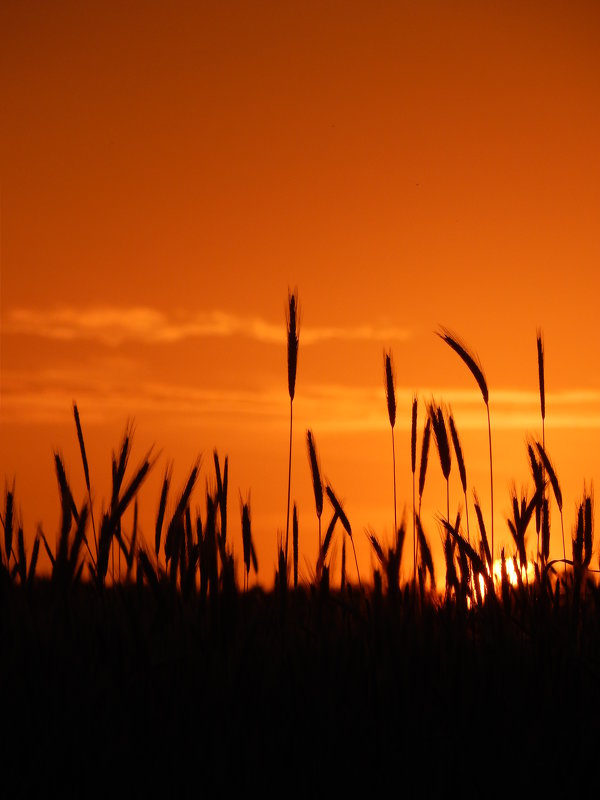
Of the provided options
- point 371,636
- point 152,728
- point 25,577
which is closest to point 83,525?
point 25,577

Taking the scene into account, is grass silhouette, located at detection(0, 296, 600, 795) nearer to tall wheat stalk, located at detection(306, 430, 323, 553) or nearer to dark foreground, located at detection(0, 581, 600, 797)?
dark foreground, located at detection(0, 581, 600, 797)

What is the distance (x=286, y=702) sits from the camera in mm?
2473

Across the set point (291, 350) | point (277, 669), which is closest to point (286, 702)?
point (277, 669)

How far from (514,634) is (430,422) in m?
1.00

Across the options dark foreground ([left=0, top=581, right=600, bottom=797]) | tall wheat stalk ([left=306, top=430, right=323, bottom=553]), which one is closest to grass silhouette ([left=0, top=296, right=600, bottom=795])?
dark foreground ([left=0, top=581, right=600, bottom=797])

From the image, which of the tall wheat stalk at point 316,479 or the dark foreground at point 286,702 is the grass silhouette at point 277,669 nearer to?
the dark foreground at point 286,702

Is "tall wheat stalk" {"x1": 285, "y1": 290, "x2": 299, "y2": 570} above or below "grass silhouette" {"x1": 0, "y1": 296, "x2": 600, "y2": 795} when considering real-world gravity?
above

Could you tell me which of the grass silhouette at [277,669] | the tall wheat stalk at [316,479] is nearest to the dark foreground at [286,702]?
the grass silhouette at [277,669]

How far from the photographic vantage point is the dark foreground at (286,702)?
7.54 feet

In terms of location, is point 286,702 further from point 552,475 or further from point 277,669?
point 552,475

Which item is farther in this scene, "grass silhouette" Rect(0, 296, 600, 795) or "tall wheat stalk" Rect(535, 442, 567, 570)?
"tall wheat stalk" Rect(535, 442, 567, 570)

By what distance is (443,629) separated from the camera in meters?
2.88

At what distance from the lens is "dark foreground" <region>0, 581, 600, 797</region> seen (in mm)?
2297

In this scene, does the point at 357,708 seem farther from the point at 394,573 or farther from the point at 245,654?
the point at 394,573
